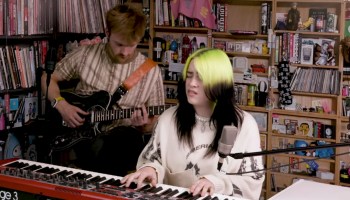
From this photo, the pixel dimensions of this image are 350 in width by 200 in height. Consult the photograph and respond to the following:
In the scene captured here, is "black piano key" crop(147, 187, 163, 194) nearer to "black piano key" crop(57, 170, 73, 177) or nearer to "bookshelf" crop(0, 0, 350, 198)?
"black piano key" crop(57, 170, 73, 177)

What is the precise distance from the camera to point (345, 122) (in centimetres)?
446

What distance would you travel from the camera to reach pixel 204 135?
2150mm

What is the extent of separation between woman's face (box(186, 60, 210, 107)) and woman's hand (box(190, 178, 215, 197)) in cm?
41

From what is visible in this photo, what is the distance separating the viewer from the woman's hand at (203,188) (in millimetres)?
1788

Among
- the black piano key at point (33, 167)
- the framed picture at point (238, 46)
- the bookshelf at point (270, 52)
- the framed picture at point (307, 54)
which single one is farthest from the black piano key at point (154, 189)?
the framed picture at point (238, 46)

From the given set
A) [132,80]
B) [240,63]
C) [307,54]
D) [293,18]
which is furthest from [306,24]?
[132,80]

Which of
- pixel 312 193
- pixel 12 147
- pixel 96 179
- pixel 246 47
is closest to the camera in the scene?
pixel 312 193

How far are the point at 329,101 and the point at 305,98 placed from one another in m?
0.21

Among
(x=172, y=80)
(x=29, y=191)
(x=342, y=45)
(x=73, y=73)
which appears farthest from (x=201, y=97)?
(x=172, y=80)

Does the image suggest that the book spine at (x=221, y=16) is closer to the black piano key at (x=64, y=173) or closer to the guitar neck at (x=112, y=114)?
the guitar neck at (x=112, y=114)

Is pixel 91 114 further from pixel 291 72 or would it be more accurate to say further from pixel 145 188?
pixel 291 72

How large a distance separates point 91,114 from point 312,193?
1576 mm

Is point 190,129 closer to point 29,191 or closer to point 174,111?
point 174,111

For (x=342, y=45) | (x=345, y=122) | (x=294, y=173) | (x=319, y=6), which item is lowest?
(x=294, y=173)
